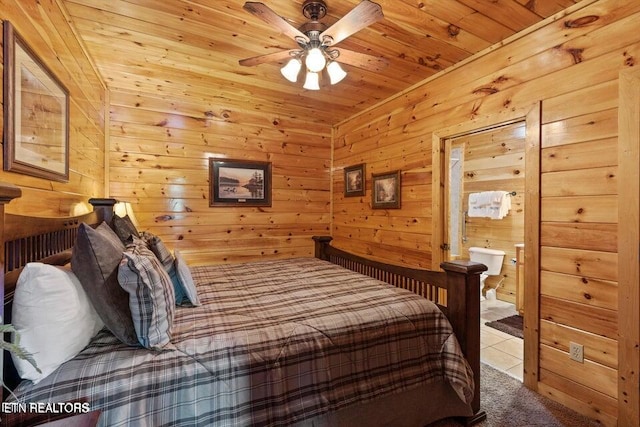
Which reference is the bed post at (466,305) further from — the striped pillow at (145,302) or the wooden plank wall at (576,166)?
the striped pillow at (145,302)

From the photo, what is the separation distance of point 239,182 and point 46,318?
286 cm

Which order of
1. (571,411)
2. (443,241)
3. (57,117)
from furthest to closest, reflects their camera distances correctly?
(443,241) < (571,411) < (57,117)

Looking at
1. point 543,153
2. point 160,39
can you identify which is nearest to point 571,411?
point 543,153

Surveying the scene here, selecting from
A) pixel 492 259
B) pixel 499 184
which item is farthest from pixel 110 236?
pixel 499 184

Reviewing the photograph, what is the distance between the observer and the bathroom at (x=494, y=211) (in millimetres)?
3928

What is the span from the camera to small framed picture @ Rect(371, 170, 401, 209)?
3246 millimetres

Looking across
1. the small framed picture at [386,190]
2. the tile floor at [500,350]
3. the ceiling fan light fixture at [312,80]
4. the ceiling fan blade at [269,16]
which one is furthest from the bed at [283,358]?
the ceiling fan light fixture at [312,80]

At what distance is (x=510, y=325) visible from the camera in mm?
3271

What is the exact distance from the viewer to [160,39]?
224 cm

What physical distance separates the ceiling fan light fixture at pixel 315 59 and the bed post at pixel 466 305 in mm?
1430

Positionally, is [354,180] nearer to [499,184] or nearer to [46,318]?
[499,184]

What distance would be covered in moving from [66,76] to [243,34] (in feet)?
3.83

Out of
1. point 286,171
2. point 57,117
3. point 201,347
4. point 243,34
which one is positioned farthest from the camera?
point 286,171

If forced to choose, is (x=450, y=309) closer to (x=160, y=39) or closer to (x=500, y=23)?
(x=500, y=23)
